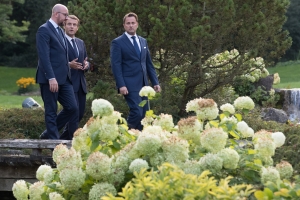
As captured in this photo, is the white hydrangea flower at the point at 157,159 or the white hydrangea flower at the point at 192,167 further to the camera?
the white hydrangea flower at the point at 157,159

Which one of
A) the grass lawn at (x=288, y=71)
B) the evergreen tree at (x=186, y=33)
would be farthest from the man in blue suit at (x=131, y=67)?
the grass lawn at (x=288, y=71)

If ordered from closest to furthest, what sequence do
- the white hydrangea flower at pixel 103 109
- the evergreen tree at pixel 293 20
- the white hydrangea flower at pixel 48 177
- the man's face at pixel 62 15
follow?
the white hydrangea flower at pixel 103 109 < the white hydrangea flower at pixel 48 177 < the man's face at pixel 62 15 < the evergreen tree at pixel 293 20

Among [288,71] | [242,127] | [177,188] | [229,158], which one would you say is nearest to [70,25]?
[242,127]

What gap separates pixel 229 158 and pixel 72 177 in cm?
85

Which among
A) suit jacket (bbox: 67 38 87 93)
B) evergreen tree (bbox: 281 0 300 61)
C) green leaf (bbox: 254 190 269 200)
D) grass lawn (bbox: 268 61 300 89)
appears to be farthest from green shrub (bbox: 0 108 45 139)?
evergreen tree (bbox: 281 0 300 61)

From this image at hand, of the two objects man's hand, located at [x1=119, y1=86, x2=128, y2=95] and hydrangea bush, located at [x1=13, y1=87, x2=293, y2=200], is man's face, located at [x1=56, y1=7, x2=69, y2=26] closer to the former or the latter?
man's hand, located at [x1=119, y1=86, x2=128, y2=95]

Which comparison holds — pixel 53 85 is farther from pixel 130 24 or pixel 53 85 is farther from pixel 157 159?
pixel 157 159

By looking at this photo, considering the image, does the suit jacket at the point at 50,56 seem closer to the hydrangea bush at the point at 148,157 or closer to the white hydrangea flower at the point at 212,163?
the hydrangea bush at the point at 148,157

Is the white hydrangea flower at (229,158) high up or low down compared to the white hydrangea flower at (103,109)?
down

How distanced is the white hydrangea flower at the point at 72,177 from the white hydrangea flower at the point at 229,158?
0.76 m

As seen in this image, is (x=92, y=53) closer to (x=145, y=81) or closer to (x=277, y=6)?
(x=145, y=81)

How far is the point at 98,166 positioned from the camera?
3.41 meters

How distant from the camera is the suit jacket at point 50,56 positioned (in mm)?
7863

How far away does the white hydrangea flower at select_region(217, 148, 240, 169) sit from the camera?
3.43 meters
